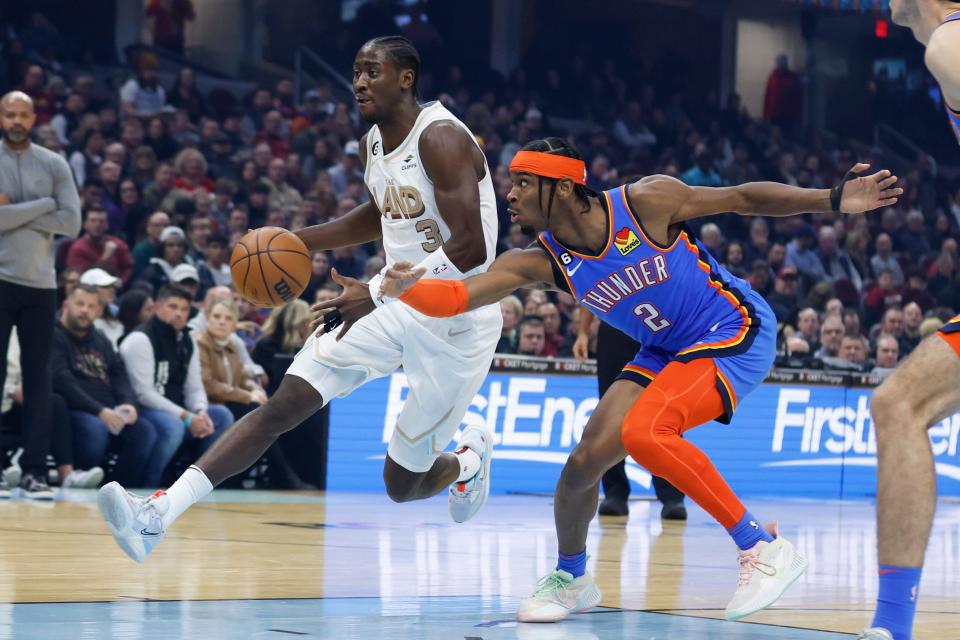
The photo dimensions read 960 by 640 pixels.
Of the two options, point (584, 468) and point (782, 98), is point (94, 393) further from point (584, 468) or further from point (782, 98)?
point (782, 98)

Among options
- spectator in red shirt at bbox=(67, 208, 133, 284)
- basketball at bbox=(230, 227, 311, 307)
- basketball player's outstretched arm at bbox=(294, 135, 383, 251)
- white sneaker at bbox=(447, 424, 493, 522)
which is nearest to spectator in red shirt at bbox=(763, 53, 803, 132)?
spectator in red shirt at bbox=(67, 208, 133, 284)

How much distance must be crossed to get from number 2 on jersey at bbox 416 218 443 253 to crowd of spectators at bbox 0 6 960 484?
490 cm

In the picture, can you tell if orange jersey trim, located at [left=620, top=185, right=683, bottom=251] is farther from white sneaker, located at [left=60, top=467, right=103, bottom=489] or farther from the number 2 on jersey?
white sneaker, located at [left=60, top=467, right=103, bottom=489]

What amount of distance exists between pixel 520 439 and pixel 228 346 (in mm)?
2480

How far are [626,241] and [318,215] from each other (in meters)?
10.6

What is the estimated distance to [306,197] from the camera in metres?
15.9

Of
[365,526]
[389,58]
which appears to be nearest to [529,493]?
[365,526]

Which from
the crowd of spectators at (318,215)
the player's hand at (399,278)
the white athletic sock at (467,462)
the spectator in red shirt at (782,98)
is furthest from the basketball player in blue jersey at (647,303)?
the spectator in red shirt at (782,98)

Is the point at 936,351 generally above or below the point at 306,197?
below

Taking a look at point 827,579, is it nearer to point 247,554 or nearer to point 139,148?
point 247,554

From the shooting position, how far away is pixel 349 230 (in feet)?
21.0

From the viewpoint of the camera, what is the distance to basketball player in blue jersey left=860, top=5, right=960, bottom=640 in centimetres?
373

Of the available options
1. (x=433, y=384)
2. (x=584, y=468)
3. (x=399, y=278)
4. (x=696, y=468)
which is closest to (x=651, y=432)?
(x=696, y=468)

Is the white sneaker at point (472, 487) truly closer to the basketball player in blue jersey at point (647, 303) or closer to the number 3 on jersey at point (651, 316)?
the basketball player in blue jersey at point (647, 303)
